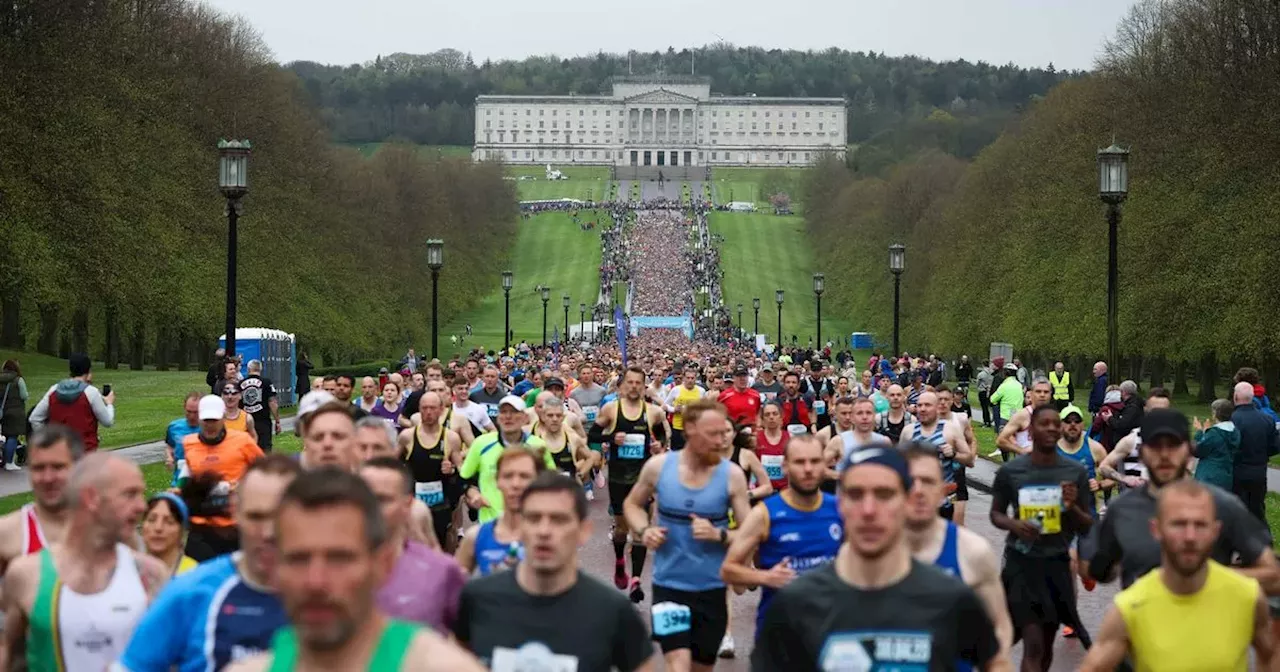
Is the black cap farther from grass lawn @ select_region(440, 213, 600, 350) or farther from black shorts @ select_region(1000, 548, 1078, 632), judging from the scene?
grass lawn @ select_region(440, 213, 600, 350)

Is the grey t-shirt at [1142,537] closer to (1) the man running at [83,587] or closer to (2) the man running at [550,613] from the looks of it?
(2) the man running at [550,613]

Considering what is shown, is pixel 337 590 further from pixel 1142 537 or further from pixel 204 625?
pixel 1142 537

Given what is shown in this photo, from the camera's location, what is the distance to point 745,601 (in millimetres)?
16250

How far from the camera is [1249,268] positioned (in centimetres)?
4491

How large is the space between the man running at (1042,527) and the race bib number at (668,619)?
7.55 ft

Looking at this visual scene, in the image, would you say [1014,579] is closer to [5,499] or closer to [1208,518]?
[1208,518]

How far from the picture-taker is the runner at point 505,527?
905cm

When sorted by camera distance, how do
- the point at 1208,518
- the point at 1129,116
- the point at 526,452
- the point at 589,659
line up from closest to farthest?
the point at 589,659 < the point at 1208,518 < the point at 526,452 < the point at 1129,116

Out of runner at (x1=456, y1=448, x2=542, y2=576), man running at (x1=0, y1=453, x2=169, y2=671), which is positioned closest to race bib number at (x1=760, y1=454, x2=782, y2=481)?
runner at (x1=456, y1=448, x2=542, y2=576)

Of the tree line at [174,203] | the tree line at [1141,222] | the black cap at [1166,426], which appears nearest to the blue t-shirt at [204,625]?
the black cap at [1166,426]

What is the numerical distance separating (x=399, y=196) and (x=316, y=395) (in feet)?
242

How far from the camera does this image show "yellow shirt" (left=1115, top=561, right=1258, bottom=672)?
7.07 m

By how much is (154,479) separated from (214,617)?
788 inches

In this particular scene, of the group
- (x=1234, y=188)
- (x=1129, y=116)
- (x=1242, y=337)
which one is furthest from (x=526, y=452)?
(x=1129, y=116)
